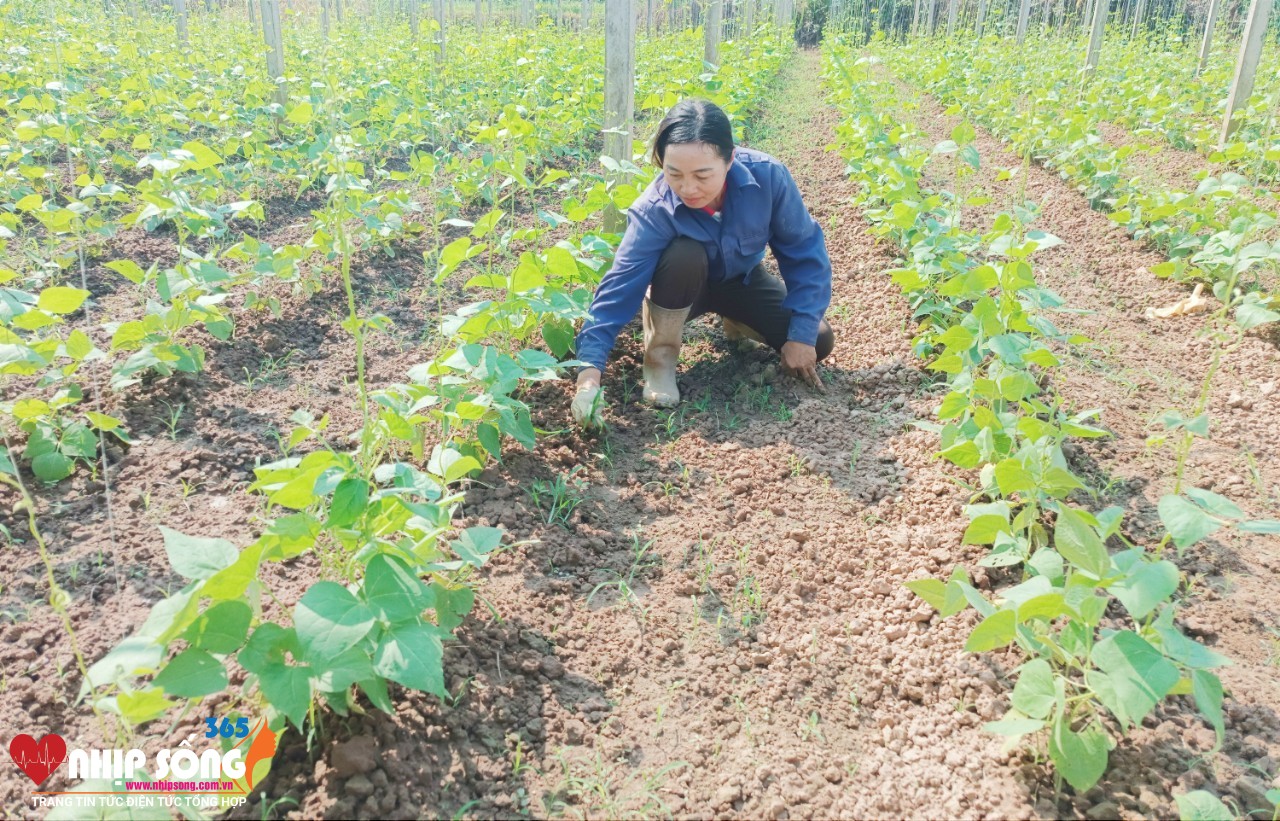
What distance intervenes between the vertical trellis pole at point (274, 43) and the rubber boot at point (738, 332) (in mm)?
4649

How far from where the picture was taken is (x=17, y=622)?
72.2 inches

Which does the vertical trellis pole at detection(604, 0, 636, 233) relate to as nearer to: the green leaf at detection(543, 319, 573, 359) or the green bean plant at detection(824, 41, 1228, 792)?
the green leaf at detection(543, 319, 573, 359)

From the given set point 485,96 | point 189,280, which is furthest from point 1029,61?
point 189,280

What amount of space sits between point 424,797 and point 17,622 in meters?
1.06

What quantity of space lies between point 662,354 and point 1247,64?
5.35 m

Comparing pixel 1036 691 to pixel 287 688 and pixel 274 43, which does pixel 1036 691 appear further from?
pixel 274 43

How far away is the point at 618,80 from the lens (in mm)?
3965

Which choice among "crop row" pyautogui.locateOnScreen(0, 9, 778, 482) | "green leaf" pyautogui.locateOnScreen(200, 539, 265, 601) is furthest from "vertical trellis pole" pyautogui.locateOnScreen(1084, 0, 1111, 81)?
"green leaf" pyautogui.locateOnScreen(200, 539, 265, 601)

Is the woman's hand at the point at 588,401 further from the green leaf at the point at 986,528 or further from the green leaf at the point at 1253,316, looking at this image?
the green leaf at the point at 1253,316

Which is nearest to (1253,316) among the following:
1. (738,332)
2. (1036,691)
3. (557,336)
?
(738,332)

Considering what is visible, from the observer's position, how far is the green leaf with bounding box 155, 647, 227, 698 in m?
1.20

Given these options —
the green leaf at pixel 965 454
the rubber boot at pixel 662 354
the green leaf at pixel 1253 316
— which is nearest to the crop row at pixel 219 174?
the rubber boot at pixel 662 354

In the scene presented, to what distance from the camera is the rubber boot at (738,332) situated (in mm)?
3250

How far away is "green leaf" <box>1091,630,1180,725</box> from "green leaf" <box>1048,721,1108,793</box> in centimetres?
10
